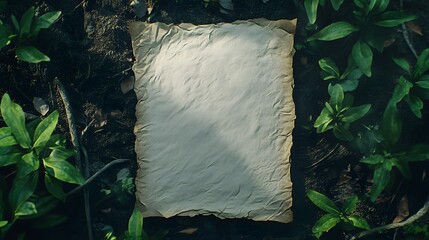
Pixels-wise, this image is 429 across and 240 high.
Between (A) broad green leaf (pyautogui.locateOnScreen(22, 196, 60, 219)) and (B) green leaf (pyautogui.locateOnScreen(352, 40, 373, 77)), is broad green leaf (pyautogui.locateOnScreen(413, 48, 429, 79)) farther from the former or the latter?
(A) broad green leaf (pyautogui.locateOnScreen(22, 196, 60, 219))

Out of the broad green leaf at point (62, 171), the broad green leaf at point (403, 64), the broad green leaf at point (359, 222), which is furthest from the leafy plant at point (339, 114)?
the broad green leaf at point (62, 171)

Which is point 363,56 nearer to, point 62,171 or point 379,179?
point 379,179

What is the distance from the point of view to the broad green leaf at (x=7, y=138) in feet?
6.03

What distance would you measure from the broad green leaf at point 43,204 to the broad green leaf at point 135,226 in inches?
12.3

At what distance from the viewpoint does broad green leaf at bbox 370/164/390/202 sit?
1.94 metres

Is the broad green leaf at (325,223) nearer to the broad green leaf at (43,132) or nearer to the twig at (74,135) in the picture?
the twig at (74,135)

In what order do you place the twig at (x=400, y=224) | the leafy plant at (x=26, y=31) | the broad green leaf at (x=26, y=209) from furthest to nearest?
the twig at (x=400, y=224)
the leafy plant at (x=26, y=31)
the broad green leaf at (x=26, y=209)

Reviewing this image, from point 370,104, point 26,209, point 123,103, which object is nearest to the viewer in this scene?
point 26,209

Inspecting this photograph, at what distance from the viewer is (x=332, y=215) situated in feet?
6.53

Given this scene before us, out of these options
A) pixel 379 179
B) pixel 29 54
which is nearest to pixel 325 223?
pixel 379 179

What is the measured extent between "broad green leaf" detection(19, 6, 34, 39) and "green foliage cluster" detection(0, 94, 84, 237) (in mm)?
256

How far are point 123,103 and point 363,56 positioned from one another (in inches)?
39.9

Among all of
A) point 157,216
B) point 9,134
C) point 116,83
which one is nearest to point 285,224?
point 157,216

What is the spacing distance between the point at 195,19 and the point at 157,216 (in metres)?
0.85
